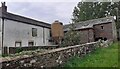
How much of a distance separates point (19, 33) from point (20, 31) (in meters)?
0.29

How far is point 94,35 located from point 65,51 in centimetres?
2151

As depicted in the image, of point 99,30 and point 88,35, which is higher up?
point 99,30

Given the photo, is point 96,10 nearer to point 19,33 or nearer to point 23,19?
point 23,19

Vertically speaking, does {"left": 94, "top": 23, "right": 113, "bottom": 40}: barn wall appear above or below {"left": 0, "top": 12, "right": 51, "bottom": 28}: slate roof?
below

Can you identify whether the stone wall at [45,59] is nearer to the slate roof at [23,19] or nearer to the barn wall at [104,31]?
the slate roof at [23,19]

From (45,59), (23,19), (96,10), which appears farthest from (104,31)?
(45,59)

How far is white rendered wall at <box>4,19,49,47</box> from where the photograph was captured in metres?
22.9

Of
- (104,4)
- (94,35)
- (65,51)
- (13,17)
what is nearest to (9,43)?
(13,17)

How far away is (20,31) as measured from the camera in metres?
25.0

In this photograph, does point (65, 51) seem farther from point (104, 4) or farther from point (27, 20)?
point (104, 4)

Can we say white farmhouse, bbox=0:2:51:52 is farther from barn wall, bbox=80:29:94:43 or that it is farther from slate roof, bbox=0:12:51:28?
barn wall, bbox=80:29:94:43

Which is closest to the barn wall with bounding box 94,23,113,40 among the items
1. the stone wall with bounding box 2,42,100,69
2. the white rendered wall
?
the white rendered wall

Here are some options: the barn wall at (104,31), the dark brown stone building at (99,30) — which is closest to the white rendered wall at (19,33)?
the dark brown stone building at (99,30)

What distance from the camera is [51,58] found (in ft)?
23.9
